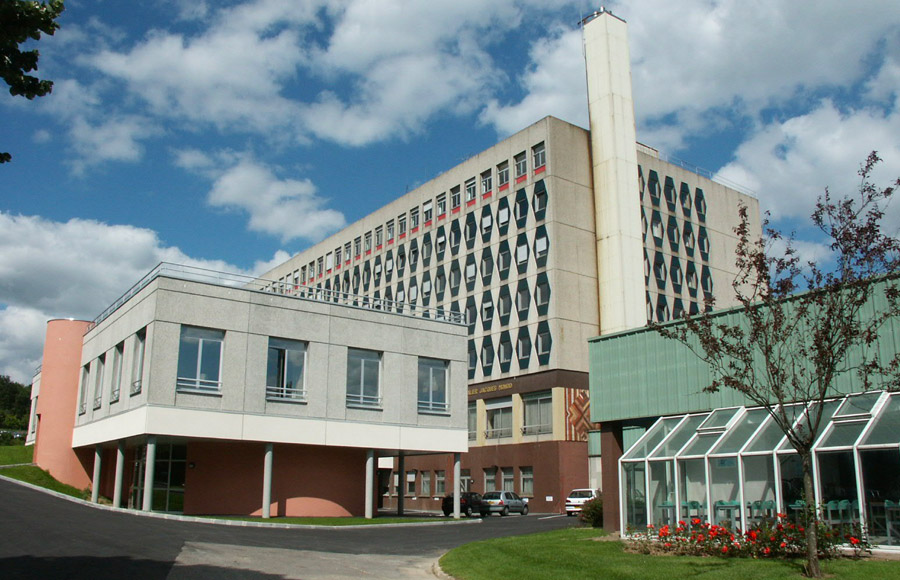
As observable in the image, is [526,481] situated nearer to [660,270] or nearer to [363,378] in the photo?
[660,270]

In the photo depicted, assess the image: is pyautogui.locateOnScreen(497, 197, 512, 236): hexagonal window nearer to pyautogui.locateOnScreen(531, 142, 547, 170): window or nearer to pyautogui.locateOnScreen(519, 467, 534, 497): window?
pyautogui.locateOnScreen(531, 142, 547, 170): window

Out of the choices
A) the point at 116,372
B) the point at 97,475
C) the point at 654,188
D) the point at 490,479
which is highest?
the point at 654,188

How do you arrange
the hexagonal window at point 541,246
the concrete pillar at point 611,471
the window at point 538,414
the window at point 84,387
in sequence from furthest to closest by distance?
1. the hexagonal window at point 541,246
2. the window at point 538,414
3. the window at point 84,387
4. the concrete pillar at point 611,471

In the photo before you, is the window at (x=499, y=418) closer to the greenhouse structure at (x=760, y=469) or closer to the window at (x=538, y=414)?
the window at (x=538, y=414)

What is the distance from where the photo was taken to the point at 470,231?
2454 inches

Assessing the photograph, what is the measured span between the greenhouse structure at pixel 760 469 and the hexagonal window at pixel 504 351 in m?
34.2

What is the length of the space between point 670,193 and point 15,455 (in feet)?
155

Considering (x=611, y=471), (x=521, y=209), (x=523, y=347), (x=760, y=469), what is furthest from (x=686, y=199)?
(x=760, y=469)

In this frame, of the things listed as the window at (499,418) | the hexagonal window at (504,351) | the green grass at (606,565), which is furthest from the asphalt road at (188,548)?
the hexagonal window at (504,351)

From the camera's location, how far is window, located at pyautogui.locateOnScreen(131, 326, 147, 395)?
3068 cm

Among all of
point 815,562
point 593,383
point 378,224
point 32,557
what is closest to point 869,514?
point 815,562

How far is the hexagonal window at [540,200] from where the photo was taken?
55812 millimetres

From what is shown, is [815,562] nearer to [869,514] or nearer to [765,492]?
[869,514]

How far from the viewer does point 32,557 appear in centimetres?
1529
